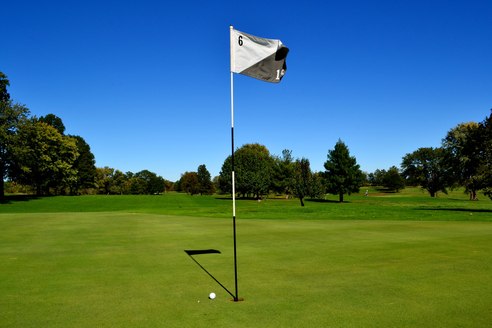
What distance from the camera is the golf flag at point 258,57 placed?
373 inches

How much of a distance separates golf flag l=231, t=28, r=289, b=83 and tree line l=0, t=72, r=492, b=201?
34.8 meters

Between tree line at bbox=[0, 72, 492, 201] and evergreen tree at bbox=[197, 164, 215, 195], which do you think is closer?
tree line at bbox=[0, 72, 492, 201]

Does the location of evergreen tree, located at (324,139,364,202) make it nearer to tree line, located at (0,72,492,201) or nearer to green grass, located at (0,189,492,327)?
tree line, located at (0,72,492,201)

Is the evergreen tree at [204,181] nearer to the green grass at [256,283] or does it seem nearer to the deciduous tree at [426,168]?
the deciduous tree at [426,168]

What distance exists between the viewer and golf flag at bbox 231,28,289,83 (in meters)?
9.48

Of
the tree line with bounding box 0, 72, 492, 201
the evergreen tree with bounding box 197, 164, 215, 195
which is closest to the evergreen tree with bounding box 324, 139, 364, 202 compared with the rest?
the tree line with bounding box 0, 72, 492, 201

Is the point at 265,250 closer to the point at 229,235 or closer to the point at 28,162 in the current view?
the point at 229,235

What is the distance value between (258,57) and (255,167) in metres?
91.5

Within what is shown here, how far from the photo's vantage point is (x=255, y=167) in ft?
332

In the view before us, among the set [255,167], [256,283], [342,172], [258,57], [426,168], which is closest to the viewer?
[256,283]

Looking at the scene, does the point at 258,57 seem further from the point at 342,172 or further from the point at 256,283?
the point at 342,172

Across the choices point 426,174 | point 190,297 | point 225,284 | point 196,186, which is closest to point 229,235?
point 225,284

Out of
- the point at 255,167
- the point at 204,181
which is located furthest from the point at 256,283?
the point at 204,181

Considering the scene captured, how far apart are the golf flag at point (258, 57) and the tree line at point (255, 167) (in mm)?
34788
